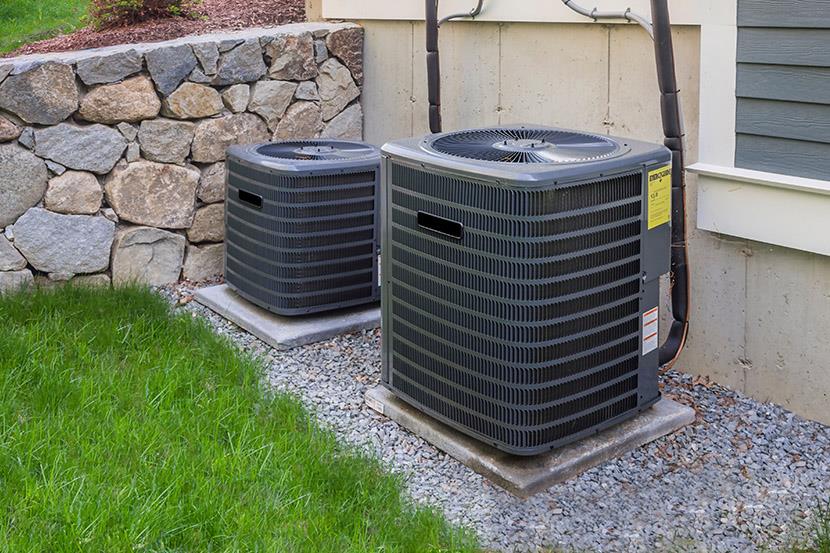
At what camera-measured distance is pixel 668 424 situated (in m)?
3.38

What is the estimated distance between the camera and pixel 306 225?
4.26m

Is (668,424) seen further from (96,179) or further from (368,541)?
(96,179)

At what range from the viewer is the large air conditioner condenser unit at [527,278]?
2900 mm

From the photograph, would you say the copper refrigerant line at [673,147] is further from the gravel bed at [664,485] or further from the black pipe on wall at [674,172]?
the gravel bed at [664,485]

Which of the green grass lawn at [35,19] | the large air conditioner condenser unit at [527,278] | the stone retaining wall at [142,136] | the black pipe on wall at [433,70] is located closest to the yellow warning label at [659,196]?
the large air conditioner condenser unit at [527,278]

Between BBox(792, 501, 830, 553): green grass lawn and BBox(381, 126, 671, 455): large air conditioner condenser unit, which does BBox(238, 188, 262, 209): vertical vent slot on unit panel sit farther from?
BBox(792, 501, 830, 553): green grass lawn

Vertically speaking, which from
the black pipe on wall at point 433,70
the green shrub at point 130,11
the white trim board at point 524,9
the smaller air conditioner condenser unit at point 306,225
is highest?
the green shrub at point 130,11

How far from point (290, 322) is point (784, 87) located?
227 cm

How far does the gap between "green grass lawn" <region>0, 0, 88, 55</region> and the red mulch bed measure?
80 cm

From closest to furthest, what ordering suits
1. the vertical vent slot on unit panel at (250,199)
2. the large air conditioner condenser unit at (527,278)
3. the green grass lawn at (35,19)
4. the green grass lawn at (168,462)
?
the green grass lawn at (168,462), the large air conditioner condenser unit at (527,278), the vertical vent slot on unit panel at (250,199), the green grass lawn at (35,19)

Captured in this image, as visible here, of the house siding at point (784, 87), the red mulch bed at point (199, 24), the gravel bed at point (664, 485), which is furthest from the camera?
the red mulch bed at point (199, 24)

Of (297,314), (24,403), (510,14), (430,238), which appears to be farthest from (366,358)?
(510,14)

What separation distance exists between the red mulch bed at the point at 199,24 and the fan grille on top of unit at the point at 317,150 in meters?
→ 1.18

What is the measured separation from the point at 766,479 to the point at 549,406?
736 mm
